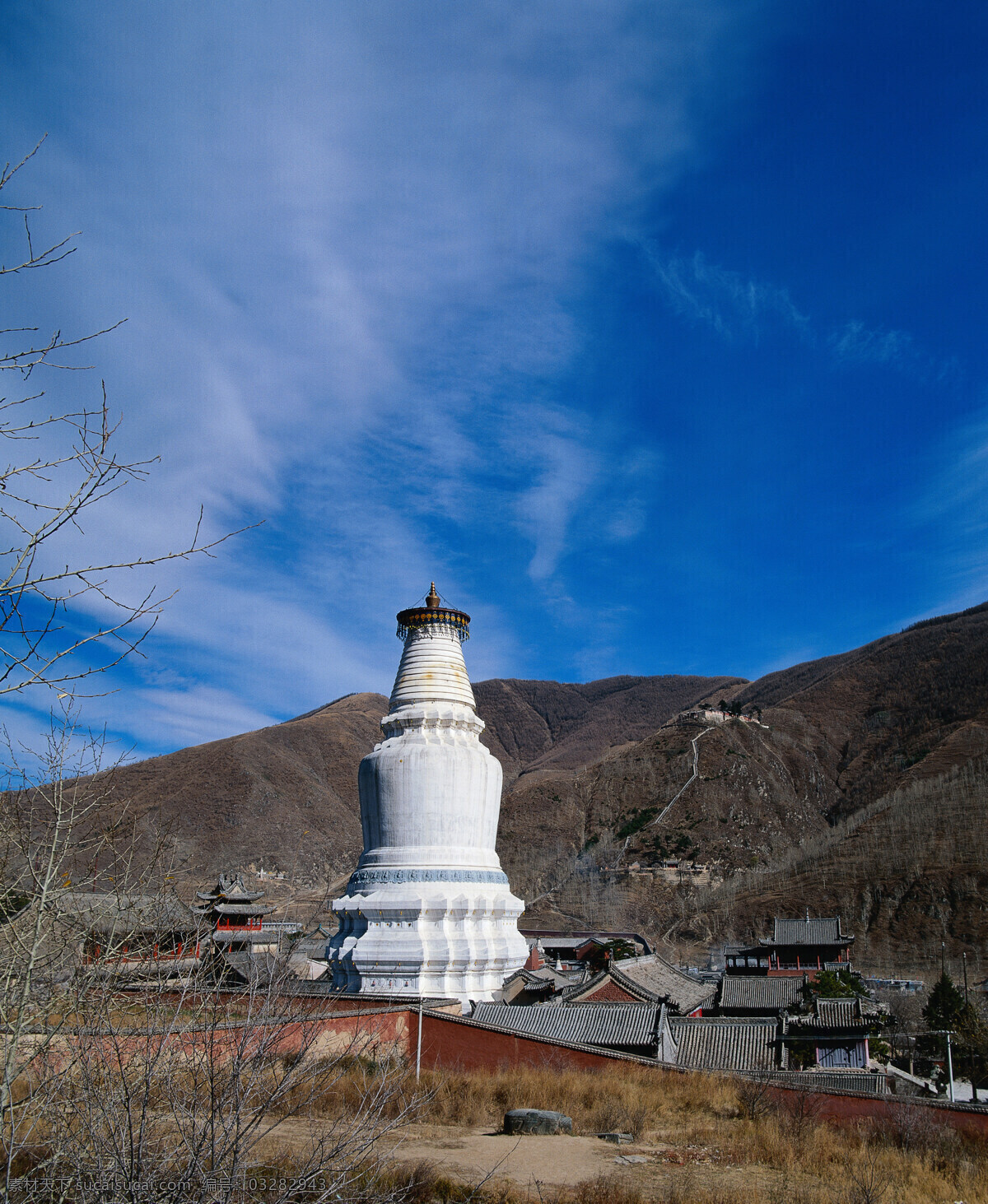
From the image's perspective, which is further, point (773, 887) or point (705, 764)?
point (705, 764)

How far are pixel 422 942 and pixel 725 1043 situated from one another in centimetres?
785

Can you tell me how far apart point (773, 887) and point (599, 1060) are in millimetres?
62883

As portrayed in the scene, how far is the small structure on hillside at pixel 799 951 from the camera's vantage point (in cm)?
4791

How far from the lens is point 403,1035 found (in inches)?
737

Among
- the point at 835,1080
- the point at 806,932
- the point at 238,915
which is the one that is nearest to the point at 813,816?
the point at 806,932

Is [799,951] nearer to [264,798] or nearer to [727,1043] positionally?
[727,1043]

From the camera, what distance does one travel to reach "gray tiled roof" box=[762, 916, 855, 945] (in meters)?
49.0

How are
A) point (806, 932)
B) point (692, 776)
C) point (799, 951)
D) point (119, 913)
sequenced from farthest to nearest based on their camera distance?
point (692, 776) < point (806, 932) < point (799, 951) < point (119, 913)

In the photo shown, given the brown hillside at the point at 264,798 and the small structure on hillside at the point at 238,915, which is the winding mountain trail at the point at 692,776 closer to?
the brown hillside at the point at 264,798

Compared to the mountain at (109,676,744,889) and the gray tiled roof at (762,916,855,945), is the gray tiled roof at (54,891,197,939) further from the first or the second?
the mountain at (109,676,744,889)

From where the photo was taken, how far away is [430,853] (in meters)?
24.2

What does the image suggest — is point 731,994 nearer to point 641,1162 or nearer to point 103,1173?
point 641,1162

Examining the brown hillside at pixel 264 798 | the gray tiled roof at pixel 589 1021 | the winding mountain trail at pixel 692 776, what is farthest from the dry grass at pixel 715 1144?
the winding mountain trail at pixel 692 776

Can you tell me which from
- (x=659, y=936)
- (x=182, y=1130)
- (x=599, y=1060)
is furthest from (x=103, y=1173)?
(x=659, y=936)
